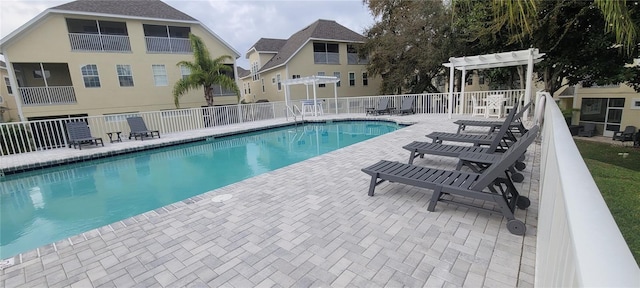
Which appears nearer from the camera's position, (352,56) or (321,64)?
(321,64)

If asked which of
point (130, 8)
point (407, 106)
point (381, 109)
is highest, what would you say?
point (130, 8)

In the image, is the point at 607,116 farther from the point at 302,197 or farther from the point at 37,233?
the point at 37,233

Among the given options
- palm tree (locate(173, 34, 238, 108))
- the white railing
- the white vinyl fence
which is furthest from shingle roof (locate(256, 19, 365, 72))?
the white railing

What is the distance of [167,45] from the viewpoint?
17.1 m

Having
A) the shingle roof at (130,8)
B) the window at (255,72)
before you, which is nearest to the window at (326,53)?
the window at (255,72)

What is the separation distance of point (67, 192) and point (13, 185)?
6.68ft

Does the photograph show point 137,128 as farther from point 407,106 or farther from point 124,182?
point 407,106

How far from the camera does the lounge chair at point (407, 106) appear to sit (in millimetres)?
15227

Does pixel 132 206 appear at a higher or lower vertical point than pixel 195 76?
lower

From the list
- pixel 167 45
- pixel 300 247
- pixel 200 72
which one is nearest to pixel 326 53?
pixel 167 45

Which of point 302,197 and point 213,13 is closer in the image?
point 302,197

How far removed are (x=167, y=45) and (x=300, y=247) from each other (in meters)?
18.4

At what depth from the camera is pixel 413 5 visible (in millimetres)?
18578

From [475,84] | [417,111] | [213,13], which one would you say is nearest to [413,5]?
[417,111]
